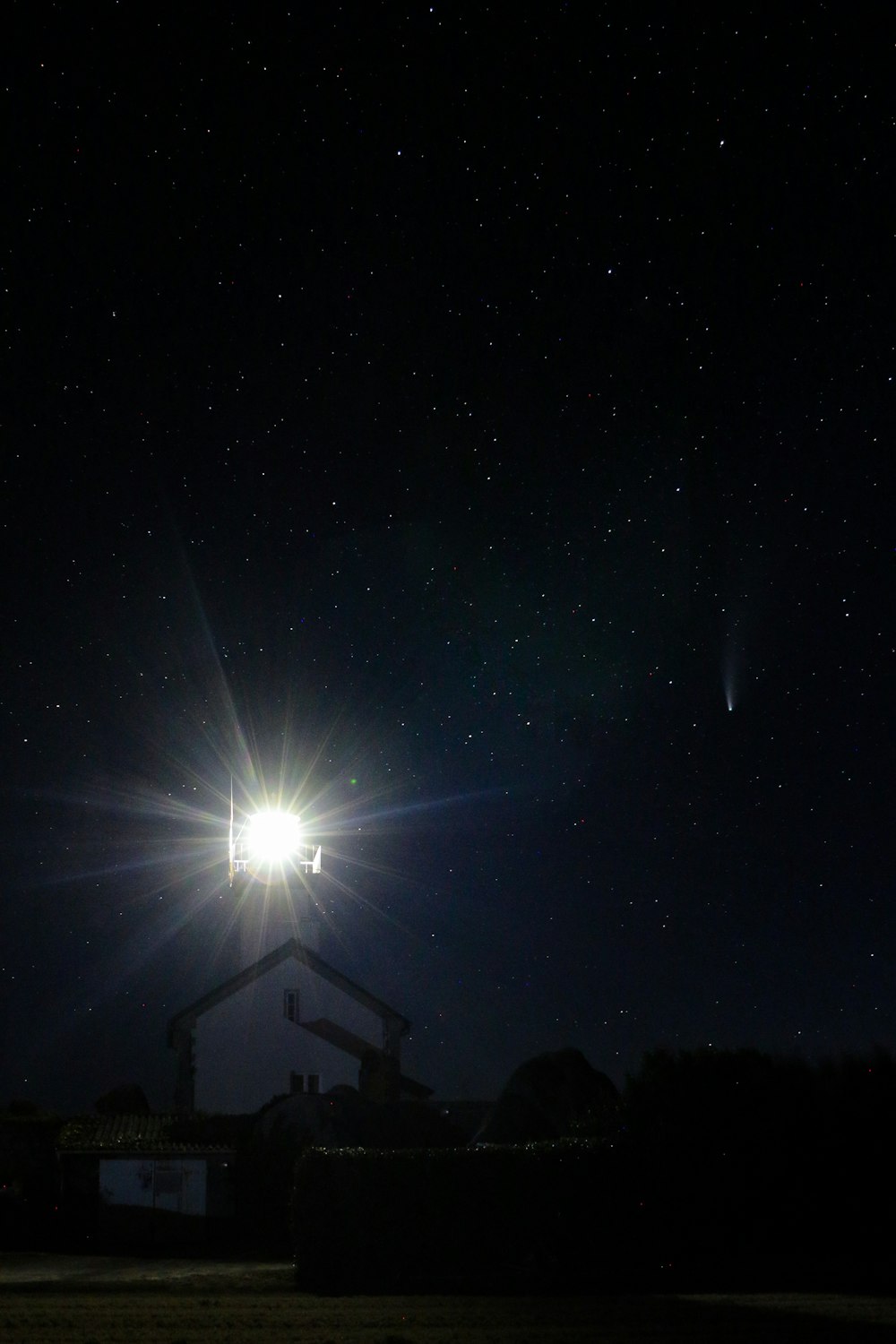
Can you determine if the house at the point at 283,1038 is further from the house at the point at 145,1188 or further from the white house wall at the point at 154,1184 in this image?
the white house wall at the point at 154,1184

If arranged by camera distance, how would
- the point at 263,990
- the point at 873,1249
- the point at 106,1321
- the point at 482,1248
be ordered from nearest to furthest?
the point at 106,1321 → the point at 482,1248 → the point at 873,1249 → the point at 263,990

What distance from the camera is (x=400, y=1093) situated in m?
40.2

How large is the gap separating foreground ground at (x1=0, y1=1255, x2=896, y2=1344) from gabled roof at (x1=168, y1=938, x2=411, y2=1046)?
2132 cm

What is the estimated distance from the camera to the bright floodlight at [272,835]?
45.7m

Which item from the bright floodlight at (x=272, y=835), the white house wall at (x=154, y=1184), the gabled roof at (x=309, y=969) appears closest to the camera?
the white house wall at (x=154, y=1184)

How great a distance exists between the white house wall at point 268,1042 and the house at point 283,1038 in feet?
0.09

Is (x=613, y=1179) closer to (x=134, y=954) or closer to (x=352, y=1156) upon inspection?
(x=352, y=1156)

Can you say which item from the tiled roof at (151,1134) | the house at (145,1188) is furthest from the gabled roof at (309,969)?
the house at (145,1188)

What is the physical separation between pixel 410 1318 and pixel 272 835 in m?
32.8

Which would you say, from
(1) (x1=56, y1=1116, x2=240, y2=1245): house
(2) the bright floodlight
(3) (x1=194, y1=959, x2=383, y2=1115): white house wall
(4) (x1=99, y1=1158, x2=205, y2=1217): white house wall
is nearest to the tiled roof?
(1) (x1=56, y1=1116, x2=240, y2=1245): house

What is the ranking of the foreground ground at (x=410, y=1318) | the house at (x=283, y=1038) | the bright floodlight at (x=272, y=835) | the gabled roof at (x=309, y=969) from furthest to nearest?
1. the bright floodlight at (x=272, y=835)
2. the gabled roof at (x=309, y=969)
3. the house at (x=283, y=1038)
4. the foreground ground at (x=410, y=1318)

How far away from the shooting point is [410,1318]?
44.8 ft

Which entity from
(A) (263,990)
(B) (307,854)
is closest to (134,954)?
(A) (263,990)

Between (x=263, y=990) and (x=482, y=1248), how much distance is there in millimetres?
22364
